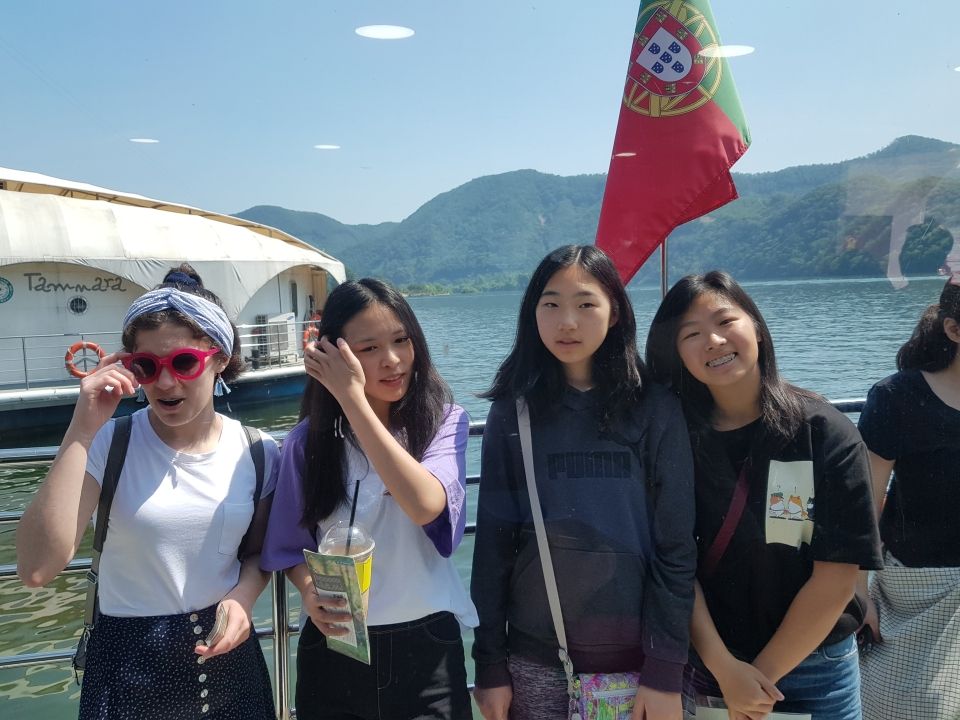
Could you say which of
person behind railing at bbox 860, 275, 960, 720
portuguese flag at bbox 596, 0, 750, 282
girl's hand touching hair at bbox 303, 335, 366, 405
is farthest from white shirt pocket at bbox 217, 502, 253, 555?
portuguese flag at bbox 596, 0, 750, 282

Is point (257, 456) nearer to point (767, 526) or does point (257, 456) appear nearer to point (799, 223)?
point (767, 526)

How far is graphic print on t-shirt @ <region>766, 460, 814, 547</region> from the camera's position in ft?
5.39

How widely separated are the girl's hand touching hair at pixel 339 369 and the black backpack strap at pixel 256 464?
283 mm

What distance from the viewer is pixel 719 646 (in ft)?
5.35

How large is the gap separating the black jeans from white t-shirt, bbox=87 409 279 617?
0.94 ft

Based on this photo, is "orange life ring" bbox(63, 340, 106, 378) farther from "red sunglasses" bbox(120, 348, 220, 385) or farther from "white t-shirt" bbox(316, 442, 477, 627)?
"white t-shirt" bbox(316, 442, 477, 627)

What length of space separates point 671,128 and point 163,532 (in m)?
2.33

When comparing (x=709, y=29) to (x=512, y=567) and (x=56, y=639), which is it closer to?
(x=512, y=567)

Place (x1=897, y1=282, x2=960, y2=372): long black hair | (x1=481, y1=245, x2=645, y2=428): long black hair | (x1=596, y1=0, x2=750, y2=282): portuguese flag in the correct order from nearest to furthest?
(x1=481, y1=245, x2=645, y2=428): long black hair
(x1=897, y1=282, x2=960, y2=372): long black hair
(x1=596, y1=0, x2=750, y2=282): portuguese flag

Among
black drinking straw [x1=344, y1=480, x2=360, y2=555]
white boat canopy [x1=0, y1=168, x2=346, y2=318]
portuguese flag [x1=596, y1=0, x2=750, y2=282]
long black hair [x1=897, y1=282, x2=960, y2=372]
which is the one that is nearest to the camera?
black drinking straw [x1=344, y1=480, x2=360, y2=555]

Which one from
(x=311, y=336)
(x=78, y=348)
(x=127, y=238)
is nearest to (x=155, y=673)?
(x=311, y=336)

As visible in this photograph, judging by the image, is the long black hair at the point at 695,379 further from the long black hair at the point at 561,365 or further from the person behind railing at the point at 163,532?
the person behind railing at the point at 163,532

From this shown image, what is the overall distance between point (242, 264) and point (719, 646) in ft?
57.2

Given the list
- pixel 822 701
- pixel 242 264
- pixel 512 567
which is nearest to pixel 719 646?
pixel 822 701
